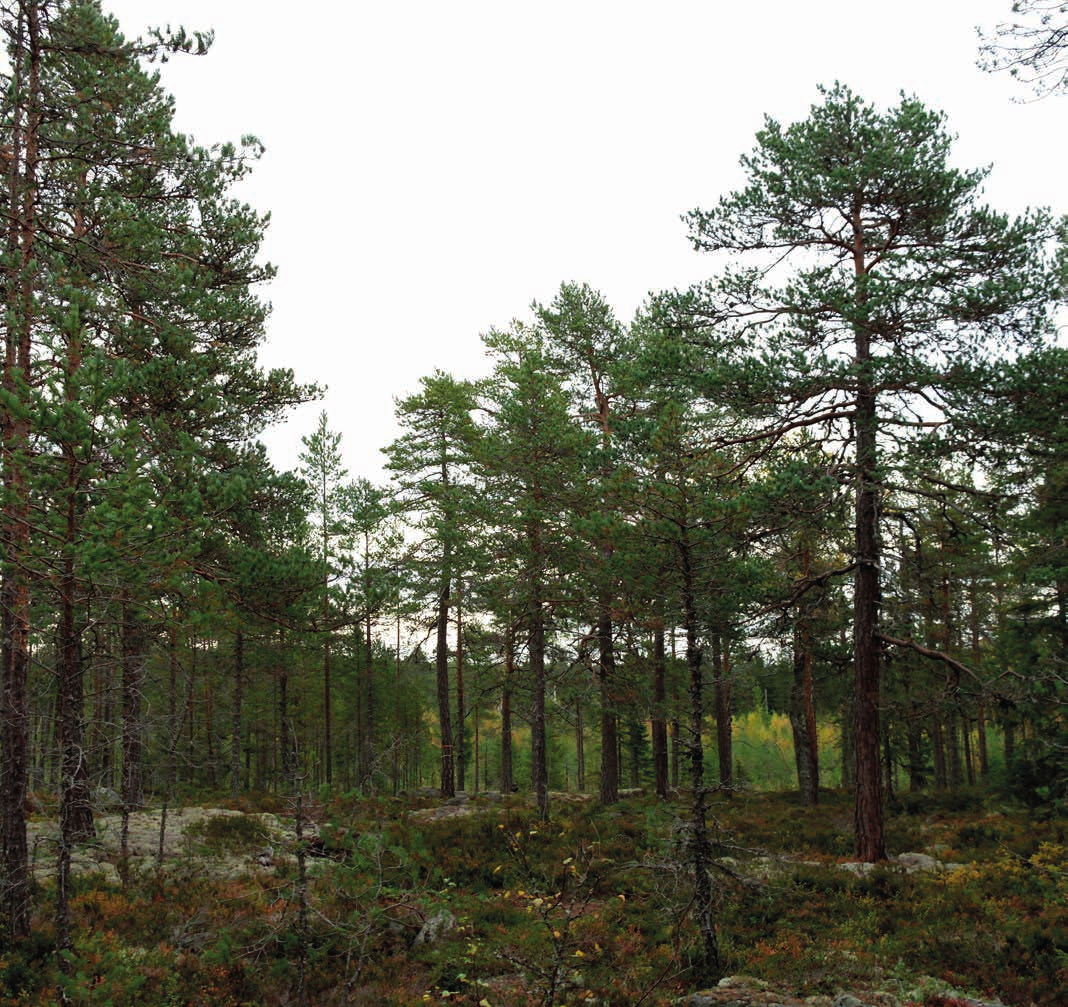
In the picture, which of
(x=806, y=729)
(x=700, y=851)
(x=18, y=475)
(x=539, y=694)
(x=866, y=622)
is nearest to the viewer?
(x=18, y=475)

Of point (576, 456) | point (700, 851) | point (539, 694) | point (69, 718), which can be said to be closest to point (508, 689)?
point (539, 694)

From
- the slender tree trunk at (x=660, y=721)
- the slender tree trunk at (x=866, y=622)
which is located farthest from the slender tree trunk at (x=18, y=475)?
the slender tree trunk at (x=660, y=721)

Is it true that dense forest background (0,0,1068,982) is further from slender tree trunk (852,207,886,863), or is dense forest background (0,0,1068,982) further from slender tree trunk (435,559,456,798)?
slender tree trunk (435,559,456,798)

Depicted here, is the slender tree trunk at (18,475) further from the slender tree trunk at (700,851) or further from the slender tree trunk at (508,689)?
the slender tree trunk at (508,689)

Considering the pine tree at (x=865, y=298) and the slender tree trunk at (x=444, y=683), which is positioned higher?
the pine tree at (x=865, y=298)

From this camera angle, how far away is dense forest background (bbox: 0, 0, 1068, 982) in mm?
8008

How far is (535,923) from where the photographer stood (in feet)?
18.6

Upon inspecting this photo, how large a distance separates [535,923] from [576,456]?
513 inches

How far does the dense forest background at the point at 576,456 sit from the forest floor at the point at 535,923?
3.90ft

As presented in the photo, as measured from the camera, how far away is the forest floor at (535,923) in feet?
24.1

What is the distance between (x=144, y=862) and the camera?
11.9 m

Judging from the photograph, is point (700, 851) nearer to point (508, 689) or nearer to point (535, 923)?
point (535, 923)

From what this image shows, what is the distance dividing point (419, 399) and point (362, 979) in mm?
17027

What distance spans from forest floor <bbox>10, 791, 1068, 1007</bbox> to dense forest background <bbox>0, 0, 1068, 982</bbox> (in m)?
1.19
